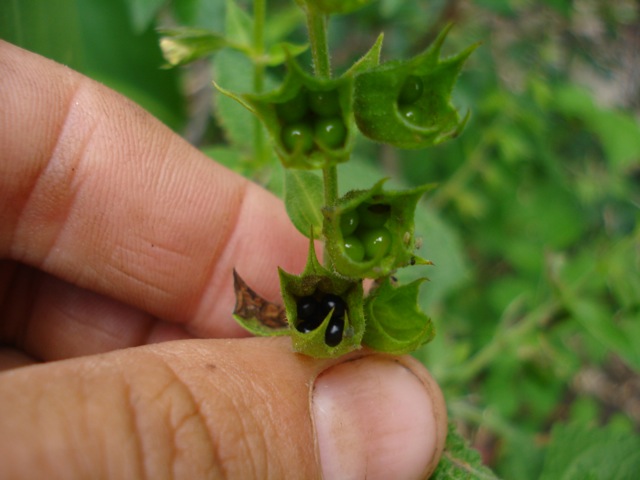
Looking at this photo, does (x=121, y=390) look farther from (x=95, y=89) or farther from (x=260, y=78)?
(x=260, y=78)

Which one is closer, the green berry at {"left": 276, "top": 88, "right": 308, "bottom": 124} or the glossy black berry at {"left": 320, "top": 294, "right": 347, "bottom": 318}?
the green berry at {"left": 276, "top": 88, "right": 308, "bottom": 124}

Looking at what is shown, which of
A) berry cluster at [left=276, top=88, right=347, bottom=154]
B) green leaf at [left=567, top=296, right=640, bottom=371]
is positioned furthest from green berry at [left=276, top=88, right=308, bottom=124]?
green leaf at [left=567, top=296, right=640, bottom=371]

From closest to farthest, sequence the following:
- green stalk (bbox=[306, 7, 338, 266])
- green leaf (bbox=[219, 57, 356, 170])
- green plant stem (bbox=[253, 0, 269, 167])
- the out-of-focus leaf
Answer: green leaf (bbox=[219, 57, 356, 170]) → green stalk (bbox=[306, 7, 338, 266]) → green plant stem (bbox=[253, 0, 269, 167]) → the out-of-focus leaf

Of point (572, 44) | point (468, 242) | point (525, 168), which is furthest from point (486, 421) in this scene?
point (572, 44)

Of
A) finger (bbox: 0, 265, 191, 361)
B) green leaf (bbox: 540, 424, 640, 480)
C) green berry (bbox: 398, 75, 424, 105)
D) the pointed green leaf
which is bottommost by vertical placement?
green leaf (bbox: 540, 424, 640, 480)

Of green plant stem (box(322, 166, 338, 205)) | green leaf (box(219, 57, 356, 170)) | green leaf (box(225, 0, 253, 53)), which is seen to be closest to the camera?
green leaf (box(219, 57, 356, 170))

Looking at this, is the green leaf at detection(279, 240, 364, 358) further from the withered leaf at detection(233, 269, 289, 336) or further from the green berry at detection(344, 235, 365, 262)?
the withered leaf at detection(233, 269, 289, 336)

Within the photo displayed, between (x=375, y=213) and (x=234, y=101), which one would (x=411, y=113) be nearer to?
(x=375, y=213)
